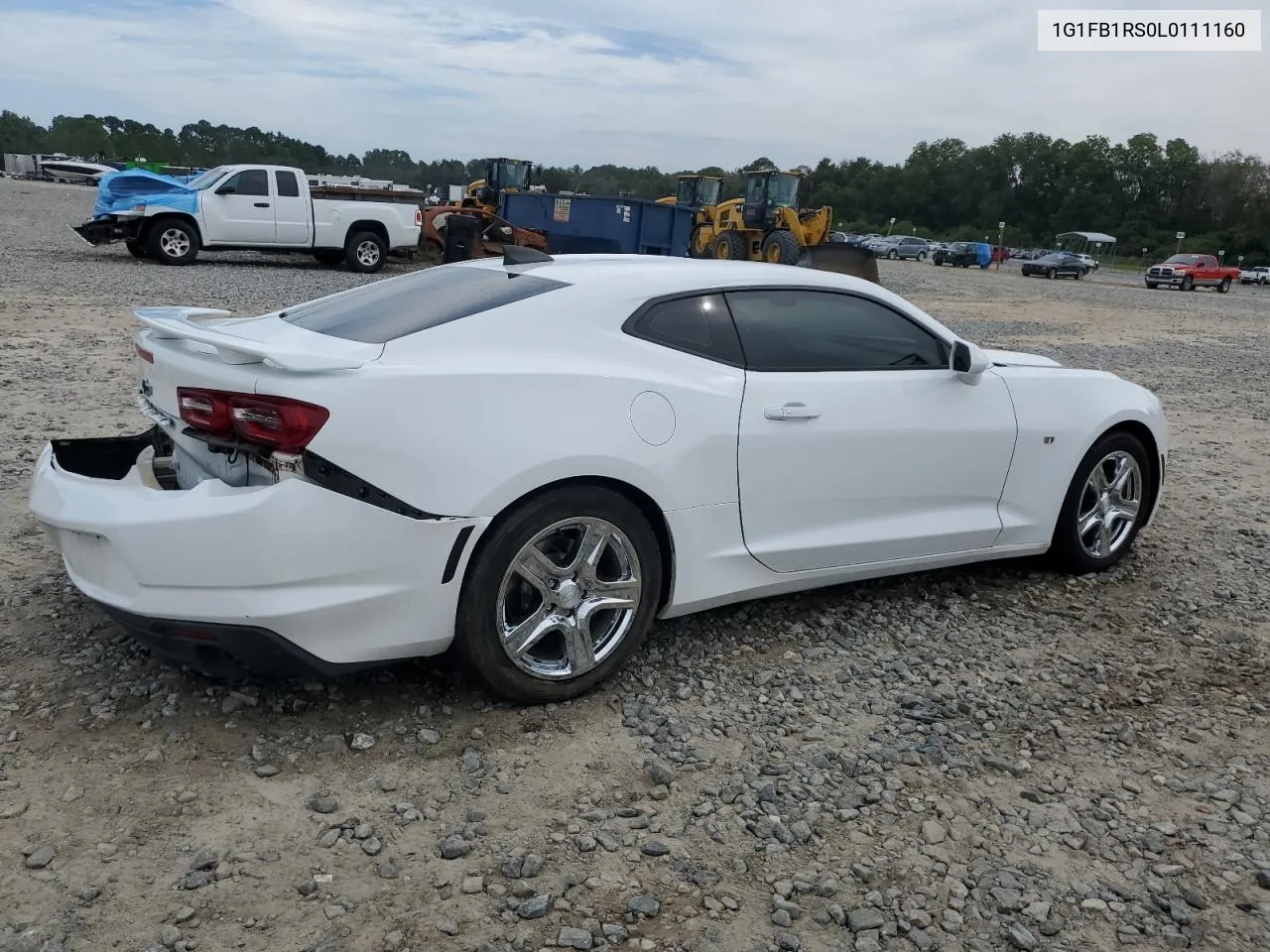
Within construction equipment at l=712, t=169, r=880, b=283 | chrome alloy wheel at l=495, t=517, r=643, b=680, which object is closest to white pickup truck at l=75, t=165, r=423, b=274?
construction equipment at l=712, t=169, r=880, b=283

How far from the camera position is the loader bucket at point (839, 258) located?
20953mm

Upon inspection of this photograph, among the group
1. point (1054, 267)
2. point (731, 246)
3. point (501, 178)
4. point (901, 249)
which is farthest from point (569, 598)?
point (901, 249)

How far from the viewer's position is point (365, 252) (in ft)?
65.7

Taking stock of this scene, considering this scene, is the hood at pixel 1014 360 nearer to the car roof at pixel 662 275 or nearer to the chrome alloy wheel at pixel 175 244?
the car roof at pixel 662 275

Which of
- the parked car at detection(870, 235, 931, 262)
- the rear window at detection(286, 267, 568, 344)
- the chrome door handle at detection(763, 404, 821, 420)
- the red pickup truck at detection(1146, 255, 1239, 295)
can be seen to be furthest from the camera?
the parked car at detection(870, 235, 931, 262)

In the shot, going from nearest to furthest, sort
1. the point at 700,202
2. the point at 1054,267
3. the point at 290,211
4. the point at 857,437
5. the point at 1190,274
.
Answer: the point at 857,437
the point at 290,211
the point at 700,202
the point at 1190,274
the point at 1054,267

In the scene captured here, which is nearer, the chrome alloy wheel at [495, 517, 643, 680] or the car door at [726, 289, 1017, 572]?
the chrome alloy wheel at [495, 517, 643, 680]

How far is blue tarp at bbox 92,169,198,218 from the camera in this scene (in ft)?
58.6

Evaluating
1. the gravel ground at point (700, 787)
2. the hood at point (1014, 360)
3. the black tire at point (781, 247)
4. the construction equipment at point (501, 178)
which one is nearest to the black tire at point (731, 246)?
the black tire at point (781, 247)

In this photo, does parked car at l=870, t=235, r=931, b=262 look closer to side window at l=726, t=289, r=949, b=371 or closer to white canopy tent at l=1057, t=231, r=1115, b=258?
white canopy tent at l=1057, t=231, r=1115, b=258

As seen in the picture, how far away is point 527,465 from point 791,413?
1.09 m

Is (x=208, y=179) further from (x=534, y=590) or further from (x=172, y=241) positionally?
(x=534, y=590)

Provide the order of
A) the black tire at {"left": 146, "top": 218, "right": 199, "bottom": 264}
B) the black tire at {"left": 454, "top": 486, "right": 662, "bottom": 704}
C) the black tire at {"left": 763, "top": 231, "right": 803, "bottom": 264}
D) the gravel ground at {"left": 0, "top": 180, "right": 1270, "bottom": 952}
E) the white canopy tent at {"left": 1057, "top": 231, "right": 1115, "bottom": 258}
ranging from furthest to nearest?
the white canopy tent at {"left": 1057, "top": 231, "right": 1115, "bottom": 258} < the black tire at {"left": 763, "top": 231, "right": 803, "bottom": 264} < the black tire at {"left": 146, "top": 218, "right": 199, "bottom": 264} < the black tire at {"left": 454, "top": 486, "right": 662, "bottom": 704} < the gravel ground at {"left": 0, "top": 180, "right": 1270, "bottom": 952}

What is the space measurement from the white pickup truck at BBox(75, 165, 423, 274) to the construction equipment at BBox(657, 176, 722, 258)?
7.41 meters
